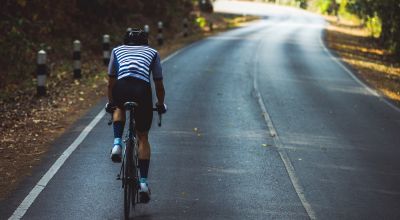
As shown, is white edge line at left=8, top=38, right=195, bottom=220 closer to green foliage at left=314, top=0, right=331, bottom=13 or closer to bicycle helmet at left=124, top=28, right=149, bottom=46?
bicycle helmet at left=124, top=28, right=149, bottom=46

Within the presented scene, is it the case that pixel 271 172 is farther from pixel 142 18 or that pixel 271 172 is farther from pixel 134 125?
pixel 142 18

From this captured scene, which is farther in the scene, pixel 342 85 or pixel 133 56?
A: pixel 342 85

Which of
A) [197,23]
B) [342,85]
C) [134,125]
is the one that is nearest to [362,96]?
[342,85]

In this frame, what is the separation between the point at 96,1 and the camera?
25.2m

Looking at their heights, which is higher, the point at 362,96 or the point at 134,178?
the point at 134,178

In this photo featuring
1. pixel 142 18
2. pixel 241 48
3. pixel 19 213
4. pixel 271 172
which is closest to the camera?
pixel 19 213

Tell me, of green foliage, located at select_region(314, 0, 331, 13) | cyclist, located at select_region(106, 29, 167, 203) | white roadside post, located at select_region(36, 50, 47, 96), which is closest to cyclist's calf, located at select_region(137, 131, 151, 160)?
cyclist, located at select_region(106, 29, 167, 203)

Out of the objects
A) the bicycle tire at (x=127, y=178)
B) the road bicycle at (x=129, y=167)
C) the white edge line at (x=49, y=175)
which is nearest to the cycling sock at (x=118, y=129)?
the road bicycle at (x=129, y=167)

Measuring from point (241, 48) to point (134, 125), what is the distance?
22.2 m

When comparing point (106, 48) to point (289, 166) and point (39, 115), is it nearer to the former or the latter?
point (39, 115)

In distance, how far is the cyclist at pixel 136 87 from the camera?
19.2 feet

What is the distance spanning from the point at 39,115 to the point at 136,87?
639cm

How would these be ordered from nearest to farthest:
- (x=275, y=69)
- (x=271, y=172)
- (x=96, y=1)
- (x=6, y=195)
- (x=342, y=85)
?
(x=6, y=195)
(x=271, y=172)
(x=342, y=85)
(x=275, y=69)
(x=96, y=1)

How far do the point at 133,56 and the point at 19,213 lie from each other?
2.08 metres
